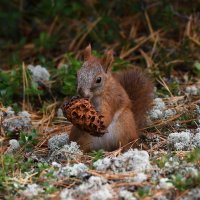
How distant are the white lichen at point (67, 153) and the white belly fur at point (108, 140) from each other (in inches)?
7.8

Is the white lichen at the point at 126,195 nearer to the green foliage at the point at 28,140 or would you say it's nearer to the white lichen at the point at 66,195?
the white lichen at the point at 66,195

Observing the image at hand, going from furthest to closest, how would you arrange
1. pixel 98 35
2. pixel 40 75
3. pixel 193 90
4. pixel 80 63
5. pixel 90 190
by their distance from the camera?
pixel 98 35 → pixel 40 75 → pixel 80 63 → pixel 193 90 → pixel 90 190

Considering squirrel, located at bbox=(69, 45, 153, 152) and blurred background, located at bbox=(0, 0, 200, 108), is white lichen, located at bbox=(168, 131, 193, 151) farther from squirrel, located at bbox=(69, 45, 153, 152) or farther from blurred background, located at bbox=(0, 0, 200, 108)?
blurred background, located at bbox=(0, 0, 200, 108)

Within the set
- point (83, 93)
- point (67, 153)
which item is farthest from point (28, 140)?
point (83, 93)

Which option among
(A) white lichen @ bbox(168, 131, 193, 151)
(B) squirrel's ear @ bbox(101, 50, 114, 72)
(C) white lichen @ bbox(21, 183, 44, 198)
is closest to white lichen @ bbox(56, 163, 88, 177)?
(C) white lichen @ bbox(21, 183, 44, 198)

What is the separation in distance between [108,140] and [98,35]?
1.91 metres

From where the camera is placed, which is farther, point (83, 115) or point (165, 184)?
point (83, 115)

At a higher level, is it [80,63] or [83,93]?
[80,63]

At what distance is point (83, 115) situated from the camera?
3490 mm

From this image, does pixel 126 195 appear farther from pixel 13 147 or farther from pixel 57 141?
pixel 13 147

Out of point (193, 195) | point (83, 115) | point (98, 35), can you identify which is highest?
point (98, 35)

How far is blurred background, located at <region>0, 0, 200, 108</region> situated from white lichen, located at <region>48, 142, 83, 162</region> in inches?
43.9

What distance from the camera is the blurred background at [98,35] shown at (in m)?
4.91

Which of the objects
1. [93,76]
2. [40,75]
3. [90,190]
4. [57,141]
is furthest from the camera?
[40,75]
